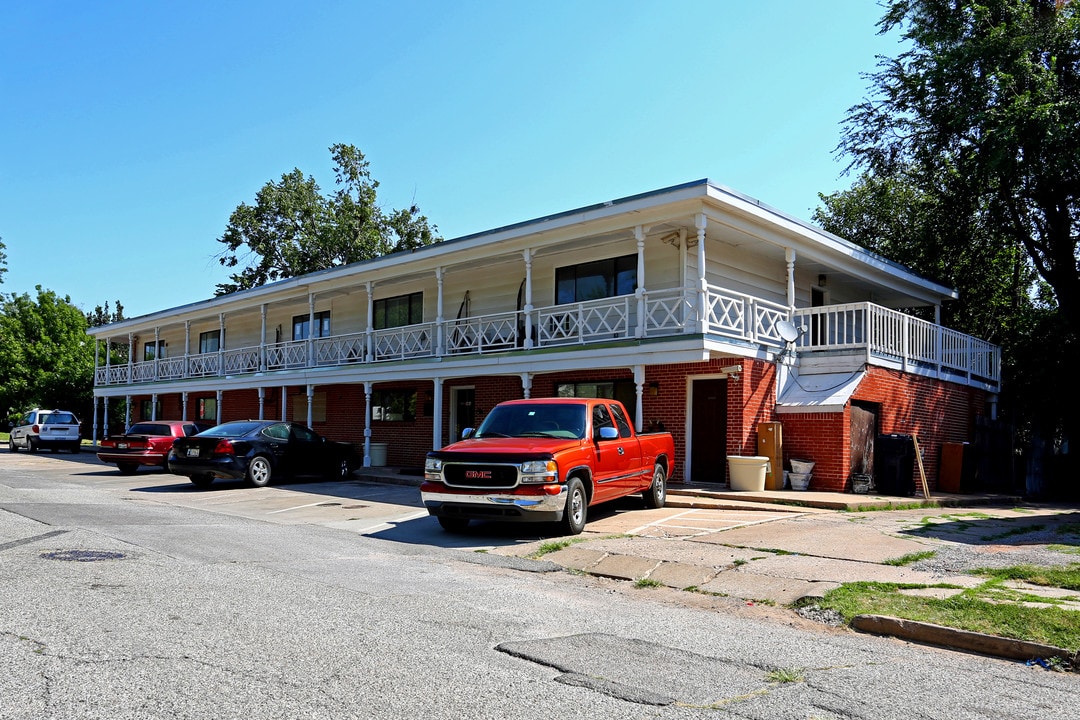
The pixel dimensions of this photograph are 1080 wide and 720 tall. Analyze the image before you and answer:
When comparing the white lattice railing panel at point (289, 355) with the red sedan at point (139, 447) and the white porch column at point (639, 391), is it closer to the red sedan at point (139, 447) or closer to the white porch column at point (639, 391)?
the red sedan at point (139, 447)

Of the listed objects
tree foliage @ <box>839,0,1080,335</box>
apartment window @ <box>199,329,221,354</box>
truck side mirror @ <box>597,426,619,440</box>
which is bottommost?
truck side mirror @ <box>597,426,619,440</box>

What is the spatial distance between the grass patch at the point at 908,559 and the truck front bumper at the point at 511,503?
3.83m

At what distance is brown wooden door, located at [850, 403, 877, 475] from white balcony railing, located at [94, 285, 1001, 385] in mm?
1161

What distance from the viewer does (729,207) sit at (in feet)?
52.6

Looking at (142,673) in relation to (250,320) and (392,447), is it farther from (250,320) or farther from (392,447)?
(250,320)

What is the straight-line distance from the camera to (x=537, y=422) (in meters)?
11.9

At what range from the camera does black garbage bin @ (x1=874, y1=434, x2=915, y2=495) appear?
1611 centimetres

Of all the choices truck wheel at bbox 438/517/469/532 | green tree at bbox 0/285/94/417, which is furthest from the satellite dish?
green tree at bbox 0/285/94/417

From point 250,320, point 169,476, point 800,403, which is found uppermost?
point 250,320

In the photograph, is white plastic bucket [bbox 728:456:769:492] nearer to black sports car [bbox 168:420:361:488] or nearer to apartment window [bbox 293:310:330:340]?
black sports car [bbox 168:420:361:488]

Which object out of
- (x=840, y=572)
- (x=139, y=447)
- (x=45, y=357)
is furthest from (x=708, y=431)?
(x=45, y=357)

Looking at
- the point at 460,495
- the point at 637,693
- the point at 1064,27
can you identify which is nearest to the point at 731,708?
the point at 637,693

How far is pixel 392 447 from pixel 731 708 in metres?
20.8

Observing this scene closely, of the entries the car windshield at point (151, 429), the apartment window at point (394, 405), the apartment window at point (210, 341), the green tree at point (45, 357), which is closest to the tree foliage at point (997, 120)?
the apartment window at point (394, 405)
